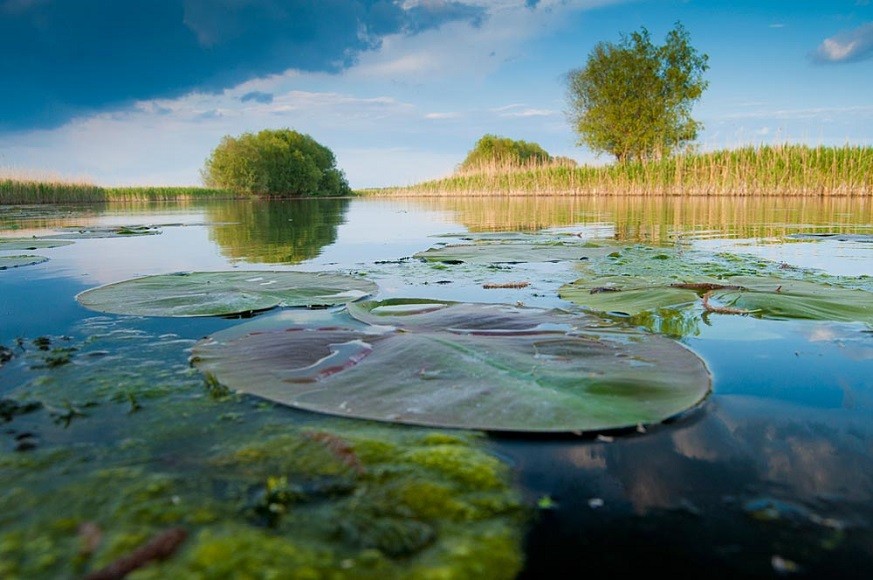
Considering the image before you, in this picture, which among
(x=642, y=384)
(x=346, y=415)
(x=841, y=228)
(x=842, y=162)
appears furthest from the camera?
(x=842, y=162)

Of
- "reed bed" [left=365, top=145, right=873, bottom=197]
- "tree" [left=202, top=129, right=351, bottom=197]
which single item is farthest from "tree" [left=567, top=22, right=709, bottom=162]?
"tree" [left=202, top=129, right=351, bottom=197]

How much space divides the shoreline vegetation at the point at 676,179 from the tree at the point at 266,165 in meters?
8.61

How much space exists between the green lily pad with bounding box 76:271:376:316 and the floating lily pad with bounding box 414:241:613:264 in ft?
3.74

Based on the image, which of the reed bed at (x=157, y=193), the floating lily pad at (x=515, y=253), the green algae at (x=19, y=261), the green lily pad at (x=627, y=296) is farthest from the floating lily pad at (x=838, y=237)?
the reed bed at (x=157, y=193)

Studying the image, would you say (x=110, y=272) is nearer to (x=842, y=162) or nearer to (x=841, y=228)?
(x=841, y=228)

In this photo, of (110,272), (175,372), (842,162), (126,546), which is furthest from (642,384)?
(842,162)

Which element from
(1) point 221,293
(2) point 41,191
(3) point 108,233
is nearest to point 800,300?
(1) point 221,293

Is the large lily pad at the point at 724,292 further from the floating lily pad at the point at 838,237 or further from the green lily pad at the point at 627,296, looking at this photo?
the floating lily pad at the point at 838,237

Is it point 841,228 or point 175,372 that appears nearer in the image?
point 175,372

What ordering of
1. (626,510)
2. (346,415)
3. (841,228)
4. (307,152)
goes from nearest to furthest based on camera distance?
(626,510) < (346,415) < (841,228) < (307,152)

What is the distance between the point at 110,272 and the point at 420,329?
2.67 meters

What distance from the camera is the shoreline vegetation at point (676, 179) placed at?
14773mm

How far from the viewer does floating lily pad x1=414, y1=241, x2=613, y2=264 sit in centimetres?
374

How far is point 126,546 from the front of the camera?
0.74 m
